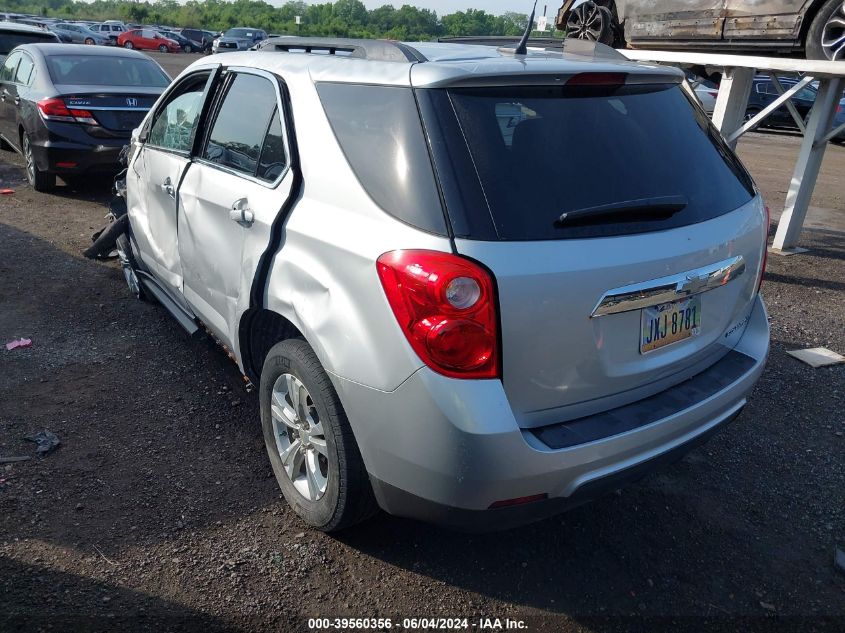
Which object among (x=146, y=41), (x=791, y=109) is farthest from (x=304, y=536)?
(x=146, y=41)

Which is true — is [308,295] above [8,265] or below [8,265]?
above

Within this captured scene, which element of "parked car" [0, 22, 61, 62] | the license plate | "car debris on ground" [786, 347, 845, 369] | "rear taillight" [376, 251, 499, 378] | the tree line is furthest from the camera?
the tree line

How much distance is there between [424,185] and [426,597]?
1502 mm

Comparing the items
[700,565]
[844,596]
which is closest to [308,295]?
[700,565]

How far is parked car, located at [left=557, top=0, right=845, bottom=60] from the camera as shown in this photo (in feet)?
23.0

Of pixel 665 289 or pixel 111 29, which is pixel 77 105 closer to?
pixel 665 289

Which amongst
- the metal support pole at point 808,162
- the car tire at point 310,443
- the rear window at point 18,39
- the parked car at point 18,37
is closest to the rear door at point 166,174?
the car tire at point 310,443

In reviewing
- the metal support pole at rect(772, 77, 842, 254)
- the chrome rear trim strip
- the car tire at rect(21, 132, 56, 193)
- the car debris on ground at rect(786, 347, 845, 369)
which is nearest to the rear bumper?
the chrome rear trim strip

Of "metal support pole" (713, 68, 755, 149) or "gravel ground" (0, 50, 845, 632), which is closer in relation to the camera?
"gravel ground" (0, 50, 845, 632)

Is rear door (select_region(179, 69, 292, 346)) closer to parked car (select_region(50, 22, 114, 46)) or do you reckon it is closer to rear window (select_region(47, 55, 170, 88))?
rear window (select_region(47, 55, 170, 88))

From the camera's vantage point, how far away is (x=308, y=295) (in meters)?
2.62

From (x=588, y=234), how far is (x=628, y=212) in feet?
0.66

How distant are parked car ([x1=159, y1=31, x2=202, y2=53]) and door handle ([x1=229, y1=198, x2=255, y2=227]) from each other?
51817 millimetres

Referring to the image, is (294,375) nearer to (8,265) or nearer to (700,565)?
(700,565)
